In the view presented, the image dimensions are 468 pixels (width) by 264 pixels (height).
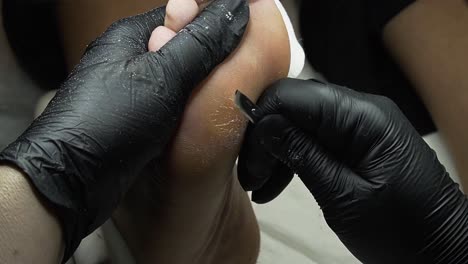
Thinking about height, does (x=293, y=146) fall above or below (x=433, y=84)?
above

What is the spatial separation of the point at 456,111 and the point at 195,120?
2.95 ft

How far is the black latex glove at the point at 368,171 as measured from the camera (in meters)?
0.76

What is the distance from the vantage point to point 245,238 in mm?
1079

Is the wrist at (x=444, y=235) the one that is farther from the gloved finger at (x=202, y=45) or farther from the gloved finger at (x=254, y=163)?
the gloved finger at (x=202, y=45)

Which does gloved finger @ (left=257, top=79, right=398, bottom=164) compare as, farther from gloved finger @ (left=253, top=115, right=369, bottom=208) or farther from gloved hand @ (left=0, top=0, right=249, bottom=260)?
gloved hand @ (left=0, top=0, right=249, bottom=260)

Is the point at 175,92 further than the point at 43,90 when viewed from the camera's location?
No

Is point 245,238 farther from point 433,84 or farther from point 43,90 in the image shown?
point 433,84

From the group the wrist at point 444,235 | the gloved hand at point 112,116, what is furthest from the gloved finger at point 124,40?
the wrist at point 444,235

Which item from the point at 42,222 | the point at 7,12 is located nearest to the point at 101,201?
the point at 42,222

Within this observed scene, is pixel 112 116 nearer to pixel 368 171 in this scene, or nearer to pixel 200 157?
pixel 200 157

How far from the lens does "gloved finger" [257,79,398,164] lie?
77 centimetres

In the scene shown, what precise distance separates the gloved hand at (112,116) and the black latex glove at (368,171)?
13 cm

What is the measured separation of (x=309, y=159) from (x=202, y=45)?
0.22 meters

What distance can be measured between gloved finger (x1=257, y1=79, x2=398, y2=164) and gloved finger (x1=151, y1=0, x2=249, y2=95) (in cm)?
10
